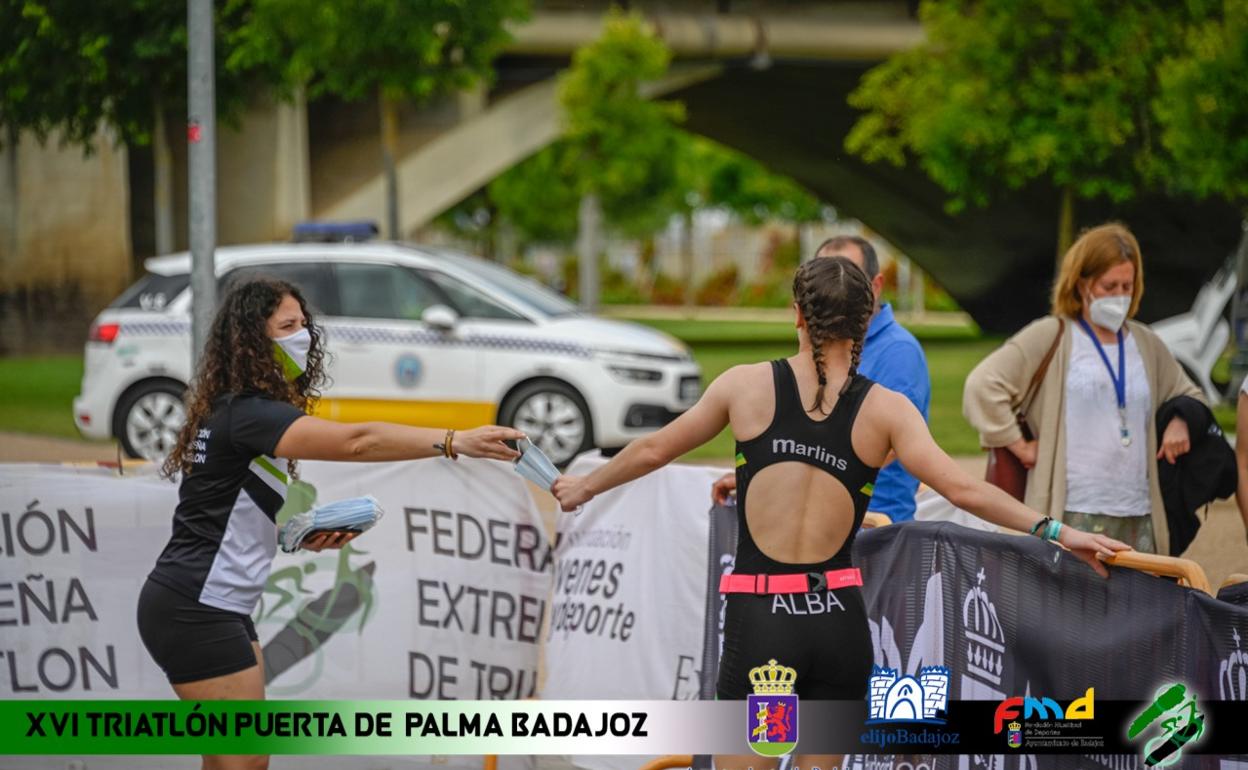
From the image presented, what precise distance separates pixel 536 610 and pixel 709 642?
3.20 ft

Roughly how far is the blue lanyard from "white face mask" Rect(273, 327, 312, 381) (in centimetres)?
259

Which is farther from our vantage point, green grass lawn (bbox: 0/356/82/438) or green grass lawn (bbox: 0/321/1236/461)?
green grass lawn (bbox: 0/356/82/438)

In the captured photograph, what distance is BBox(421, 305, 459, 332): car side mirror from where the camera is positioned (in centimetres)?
1315

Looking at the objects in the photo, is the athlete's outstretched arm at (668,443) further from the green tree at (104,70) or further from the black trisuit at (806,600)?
the green tree at (104,70)

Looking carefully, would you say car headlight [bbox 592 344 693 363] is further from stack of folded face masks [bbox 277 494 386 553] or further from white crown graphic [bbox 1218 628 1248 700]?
white crown graphic [bbox 1218 628 1248 700]

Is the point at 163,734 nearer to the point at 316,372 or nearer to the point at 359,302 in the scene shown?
the point at 316,372

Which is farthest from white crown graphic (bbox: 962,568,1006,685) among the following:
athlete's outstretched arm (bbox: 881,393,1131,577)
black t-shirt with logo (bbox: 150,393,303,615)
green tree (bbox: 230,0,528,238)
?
green tree (bbox: 230,0,528,238)

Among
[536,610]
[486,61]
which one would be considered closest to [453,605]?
[536,610]

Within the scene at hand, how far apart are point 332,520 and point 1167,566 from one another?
7.34 feet

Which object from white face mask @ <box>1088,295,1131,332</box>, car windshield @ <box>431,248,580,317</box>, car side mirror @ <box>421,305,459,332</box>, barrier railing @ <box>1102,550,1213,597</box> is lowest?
barrier railing @ <box>1102,550,1213,597</box>

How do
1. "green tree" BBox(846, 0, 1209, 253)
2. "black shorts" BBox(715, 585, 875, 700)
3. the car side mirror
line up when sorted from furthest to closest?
"green tree" BBox(846, 0, 1209, 253) < the car side mirror < "black shorts" BBox(715, 585, 875, 700)

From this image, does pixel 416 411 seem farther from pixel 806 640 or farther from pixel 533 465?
pixel 806 640

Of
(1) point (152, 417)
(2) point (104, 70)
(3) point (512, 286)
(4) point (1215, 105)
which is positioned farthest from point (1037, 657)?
(4) point (1215, 105)

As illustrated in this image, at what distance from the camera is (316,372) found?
4.55 m
